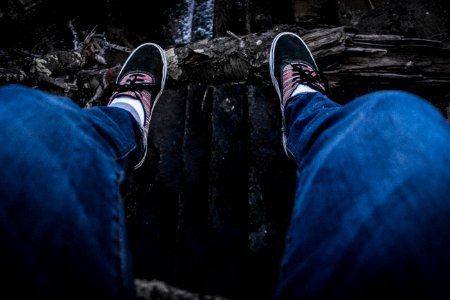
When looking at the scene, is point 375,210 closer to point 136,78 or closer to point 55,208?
point 55,208

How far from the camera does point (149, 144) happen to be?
150 centimetres

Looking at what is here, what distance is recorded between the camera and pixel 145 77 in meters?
1.69

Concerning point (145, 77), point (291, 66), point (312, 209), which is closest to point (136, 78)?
point (145, 77)

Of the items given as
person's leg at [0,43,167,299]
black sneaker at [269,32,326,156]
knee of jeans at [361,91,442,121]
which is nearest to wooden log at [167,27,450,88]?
black sneaker at [269,32,326,156]

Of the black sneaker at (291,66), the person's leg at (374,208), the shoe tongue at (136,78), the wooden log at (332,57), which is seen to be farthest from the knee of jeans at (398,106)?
the shoe tongue at (136,78)

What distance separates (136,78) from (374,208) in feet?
4.95

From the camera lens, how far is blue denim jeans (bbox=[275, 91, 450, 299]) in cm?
55

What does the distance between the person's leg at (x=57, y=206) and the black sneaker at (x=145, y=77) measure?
675 millimetres

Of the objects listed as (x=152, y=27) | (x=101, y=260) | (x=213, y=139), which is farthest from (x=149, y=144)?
(x=152, y=27)

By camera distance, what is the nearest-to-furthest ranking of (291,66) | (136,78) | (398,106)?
(398,106) < (291,66) < (136,78)

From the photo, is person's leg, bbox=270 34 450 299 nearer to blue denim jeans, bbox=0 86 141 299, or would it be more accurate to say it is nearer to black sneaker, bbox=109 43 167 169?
blue denim jeans, bbox=0 86 141 299

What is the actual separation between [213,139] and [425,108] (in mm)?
889

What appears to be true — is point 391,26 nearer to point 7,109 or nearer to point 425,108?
point 425,108

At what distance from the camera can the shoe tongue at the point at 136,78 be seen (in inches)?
65.6
